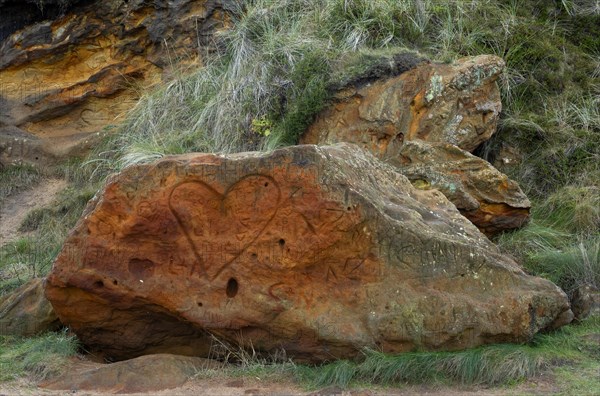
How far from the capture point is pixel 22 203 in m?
10.7

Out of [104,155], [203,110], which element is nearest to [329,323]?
[203,110]

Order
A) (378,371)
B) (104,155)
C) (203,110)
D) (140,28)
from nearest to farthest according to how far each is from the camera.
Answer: (378,371) → (203,110) → (104,155) → (140,28)

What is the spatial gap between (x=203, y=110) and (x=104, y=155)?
1458 millimetres

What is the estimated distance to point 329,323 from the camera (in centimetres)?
585

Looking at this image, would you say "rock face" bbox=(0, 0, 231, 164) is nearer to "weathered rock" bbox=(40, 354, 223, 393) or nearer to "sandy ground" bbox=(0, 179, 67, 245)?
"sandy ground" bbox=(0, 179, 67, 245)

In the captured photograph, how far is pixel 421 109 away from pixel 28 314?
3.99 metres

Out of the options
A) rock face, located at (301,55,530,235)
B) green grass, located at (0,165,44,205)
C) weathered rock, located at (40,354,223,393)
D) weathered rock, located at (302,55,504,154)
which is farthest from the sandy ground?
weathered rock, located at (40,354,223,393)

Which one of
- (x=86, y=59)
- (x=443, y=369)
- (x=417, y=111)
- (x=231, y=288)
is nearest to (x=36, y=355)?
(x=231, y=288)

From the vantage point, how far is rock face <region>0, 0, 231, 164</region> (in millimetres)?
11492

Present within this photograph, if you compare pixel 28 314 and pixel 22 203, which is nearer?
pixel 28 314

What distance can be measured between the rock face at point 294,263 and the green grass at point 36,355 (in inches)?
17.7

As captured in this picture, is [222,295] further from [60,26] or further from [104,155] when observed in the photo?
[60,26]

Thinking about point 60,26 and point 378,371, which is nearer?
point 378,371

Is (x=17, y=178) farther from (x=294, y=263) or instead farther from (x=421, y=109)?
(x=294, y=263)
